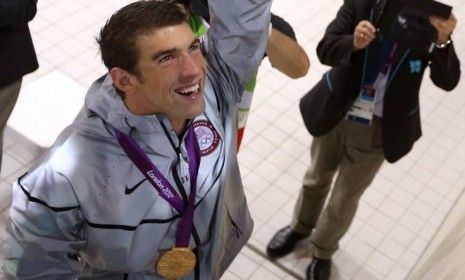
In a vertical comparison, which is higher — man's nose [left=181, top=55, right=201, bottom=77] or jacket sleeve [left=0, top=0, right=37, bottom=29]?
man's nose [left=181, top=55, right=201, bottom=77]

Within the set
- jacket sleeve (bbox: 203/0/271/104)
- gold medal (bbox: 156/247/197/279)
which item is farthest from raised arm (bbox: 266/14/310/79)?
gold medal (bbox: 156/247/197/279)

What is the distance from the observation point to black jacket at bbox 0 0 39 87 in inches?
81.8

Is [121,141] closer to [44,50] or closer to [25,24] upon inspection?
[25,24]

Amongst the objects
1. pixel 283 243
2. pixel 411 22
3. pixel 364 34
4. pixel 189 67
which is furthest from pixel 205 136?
pixel 283 243

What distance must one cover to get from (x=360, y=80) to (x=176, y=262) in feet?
3.51

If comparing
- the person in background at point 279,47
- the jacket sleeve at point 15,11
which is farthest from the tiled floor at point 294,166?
the person in background at point 279,47

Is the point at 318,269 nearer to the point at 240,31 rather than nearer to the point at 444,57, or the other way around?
the point at 444,57

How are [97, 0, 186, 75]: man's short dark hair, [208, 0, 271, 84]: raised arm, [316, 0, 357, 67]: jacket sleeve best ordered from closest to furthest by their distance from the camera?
[97, 0, 186, 75]: man's short dark hair
[208, 0, 271, 84]: raised arm
[316, 0, 357, 67]: jacket sleeve

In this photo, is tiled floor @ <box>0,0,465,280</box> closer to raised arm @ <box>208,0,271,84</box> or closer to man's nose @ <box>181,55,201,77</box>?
raised arm @ <box>208,0,271,84</box>

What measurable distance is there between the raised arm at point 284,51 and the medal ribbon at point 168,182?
1.48 ft

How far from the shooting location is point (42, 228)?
4.85 ft

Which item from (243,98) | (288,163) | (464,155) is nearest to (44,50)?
(288,163)

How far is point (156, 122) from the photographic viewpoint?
1.55 metres

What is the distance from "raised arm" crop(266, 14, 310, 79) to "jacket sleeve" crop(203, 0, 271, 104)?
15 cm
